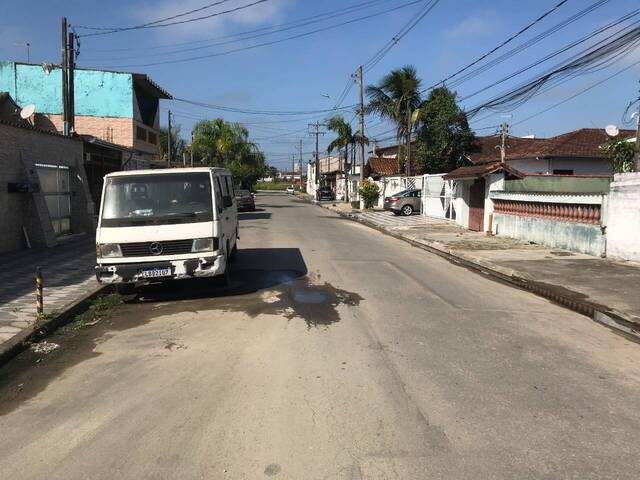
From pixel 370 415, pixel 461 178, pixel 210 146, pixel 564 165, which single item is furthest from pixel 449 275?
pixel 210 146

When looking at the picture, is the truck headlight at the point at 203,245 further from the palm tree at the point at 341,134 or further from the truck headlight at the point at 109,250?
the palm tree at the point at 341,134

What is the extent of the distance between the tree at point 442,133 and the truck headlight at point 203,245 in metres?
27.8

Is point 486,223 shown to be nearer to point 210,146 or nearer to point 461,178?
point 461,178

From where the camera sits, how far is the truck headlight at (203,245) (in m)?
8.50

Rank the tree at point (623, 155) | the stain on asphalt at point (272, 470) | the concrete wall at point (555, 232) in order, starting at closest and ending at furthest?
the stain on asphalt at point (272, 470)
the concrete wall at point (555, 232)
the tree at point (623, 155)

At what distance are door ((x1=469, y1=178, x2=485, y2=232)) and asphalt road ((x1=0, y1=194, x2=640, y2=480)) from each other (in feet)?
43.0

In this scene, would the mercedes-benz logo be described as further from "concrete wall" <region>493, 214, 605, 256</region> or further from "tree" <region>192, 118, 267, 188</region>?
"tree" <region>192, 118, 267, 188</region>

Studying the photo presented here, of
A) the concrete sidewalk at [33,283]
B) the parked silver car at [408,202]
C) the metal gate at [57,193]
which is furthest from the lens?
the parked silver car at [408,202]

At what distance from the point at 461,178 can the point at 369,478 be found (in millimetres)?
19725

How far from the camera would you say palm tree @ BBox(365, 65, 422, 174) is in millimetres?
33656

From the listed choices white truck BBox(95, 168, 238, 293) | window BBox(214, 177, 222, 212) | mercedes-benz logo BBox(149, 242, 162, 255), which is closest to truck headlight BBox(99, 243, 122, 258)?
white truck BBox(95, 168, 238, 293)

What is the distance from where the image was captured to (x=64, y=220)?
1747 cm

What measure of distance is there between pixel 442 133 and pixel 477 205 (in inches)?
571

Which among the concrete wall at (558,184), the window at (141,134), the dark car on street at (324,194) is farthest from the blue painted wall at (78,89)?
the dark car on street at (324,194)
